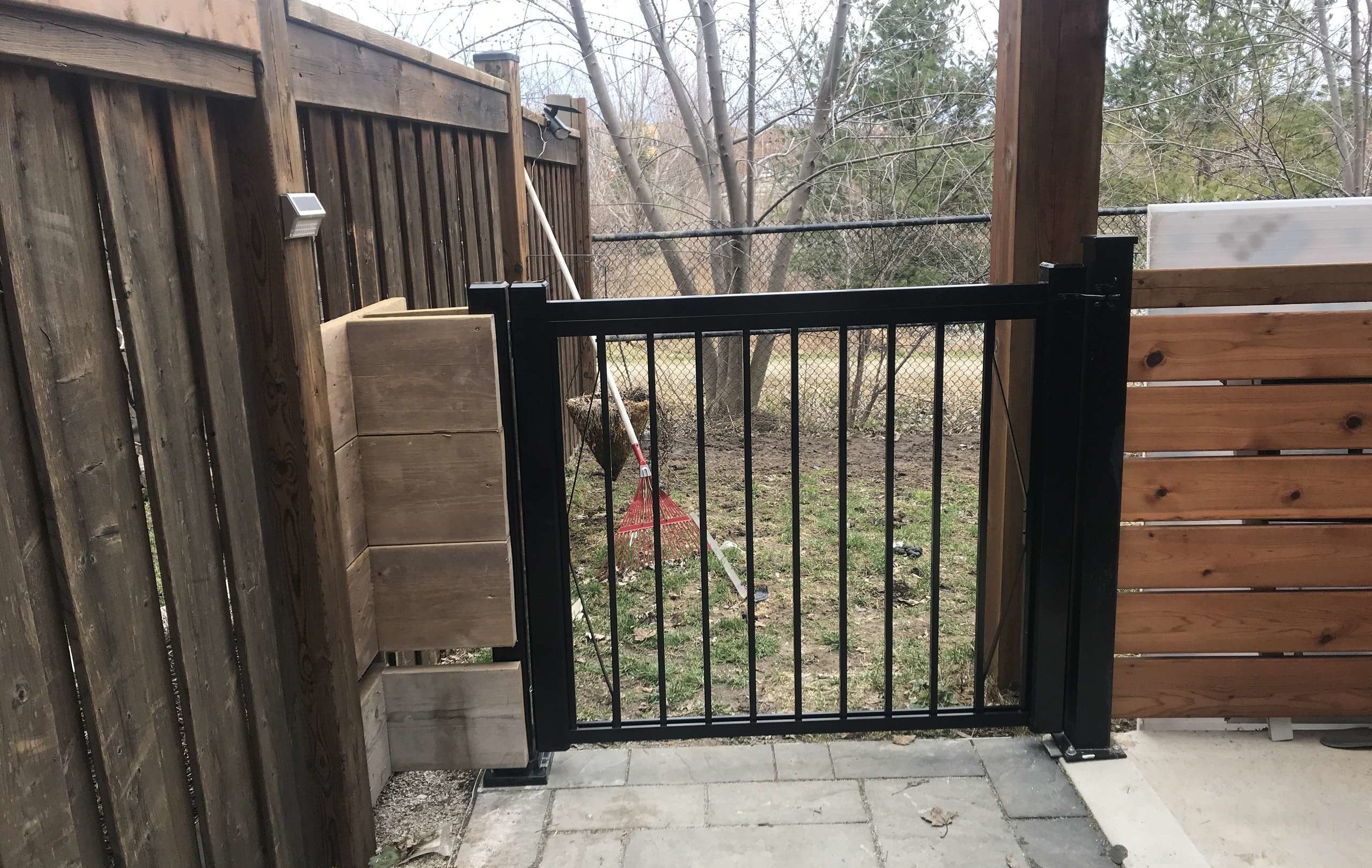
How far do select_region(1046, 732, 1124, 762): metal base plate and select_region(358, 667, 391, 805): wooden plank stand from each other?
1816 millimetres

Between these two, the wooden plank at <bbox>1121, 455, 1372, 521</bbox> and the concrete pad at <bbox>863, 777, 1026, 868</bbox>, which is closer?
the concrete pad at <bbox>863, 777, 1026, 868</bbox>

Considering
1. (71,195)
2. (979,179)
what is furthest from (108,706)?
(979,179)

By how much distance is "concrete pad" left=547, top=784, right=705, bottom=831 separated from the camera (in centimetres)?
251

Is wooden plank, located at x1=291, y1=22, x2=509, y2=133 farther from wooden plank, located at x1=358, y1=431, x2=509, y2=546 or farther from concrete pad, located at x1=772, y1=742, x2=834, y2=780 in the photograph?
concrete pad, located at x1=772, y1=742, x2=834, y2=780

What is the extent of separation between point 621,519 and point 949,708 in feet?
9.20

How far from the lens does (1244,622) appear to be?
279 centimetres

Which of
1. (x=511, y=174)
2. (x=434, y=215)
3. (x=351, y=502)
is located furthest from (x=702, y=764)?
(x=511, y=174)

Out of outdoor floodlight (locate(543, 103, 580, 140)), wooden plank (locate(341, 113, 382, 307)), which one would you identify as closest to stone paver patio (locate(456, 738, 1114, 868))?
wooden plank (locate(341, 113, 382, 307))

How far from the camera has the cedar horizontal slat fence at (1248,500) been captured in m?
2.65

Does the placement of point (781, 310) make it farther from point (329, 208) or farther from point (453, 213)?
point (453, 213)

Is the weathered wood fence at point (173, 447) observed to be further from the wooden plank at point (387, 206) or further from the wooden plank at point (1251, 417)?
the wooden plank at point (1251, 417)

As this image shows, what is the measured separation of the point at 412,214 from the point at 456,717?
166 cm

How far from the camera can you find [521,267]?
4824 millimetres

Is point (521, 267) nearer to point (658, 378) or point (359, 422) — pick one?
point (359, 422)
